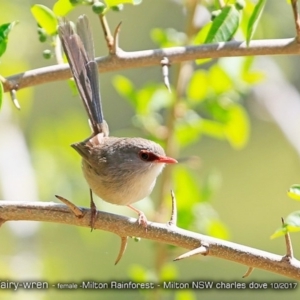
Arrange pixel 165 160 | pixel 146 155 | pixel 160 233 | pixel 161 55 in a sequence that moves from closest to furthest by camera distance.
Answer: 1. pixel 160 233
2. pixel 161 55
3. pixel 165 160
4. pixel 146 155

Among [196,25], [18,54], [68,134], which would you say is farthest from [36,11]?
[18,54]

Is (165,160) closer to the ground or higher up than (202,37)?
closer to the ground

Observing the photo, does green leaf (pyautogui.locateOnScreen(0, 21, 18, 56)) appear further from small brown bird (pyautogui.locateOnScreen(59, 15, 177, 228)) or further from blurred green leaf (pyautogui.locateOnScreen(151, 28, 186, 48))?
blurred green leaf (pyautogui.locateOnScreen(151, 28, 186, 48))

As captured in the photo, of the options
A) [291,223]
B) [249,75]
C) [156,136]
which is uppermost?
[291,223]

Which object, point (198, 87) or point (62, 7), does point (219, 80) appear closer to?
point (198, 87)

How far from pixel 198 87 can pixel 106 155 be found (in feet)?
2.95

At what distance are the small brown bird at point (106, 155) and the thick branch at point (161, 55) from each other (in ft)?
0.91

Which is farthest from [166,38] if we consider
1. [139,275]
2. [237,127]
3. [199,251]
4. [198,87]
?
[199,251]

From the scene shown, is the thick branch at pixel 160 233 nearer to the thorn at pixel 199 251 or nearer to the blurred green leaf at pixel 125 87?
the thorn at pixel 199 251

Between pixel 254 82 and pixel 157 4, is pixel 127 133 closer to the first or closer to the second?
pixel 254 82

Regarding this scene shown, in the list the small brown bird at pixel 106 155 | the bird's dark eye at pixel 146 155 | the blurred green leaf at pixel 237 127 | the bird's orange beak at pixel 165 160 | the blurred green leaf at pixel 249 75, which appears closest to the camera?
the small brown bird at pixel 106 155

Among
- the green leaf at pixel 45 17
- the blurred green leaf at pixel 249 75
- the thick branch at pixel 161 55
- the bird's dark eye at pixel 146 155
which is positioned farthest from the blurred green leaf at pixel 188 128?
the green leaf at pixel 45 17

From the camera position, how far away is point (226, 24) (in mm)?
2893

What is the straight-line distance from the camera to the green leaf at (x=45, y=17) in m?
3.11
